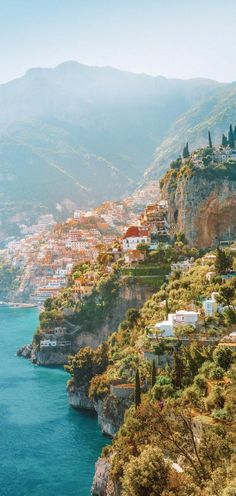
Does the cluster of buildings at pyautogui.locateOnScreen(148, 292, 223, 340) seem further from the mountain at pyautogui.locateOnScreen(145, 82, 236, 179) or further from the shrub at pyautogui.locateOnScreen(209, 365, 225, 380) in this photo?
the mountain at pyautogui.locateOnScreen(145, 82, 236, 179)

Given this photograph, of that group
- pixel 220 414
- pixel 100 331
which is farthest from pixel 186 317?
pixel 100 331

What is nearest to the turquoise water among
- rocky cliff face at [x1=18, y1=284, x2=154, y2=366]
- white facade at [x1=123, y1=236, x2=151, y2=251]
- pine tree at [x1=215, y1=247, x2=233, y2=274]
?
rocky cliff face at [x1=18, y1=284, x2=154, y2=366]

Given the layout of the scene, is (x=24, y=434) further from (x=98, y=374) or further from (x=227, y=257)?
(x=227, y=257)

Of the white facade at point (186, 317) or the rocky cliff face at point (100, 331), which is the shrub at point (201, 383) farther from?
the rocky cliff face at point (100, 331)

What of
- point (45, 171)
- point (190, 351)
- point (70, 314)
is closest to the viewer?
point (190, 351)

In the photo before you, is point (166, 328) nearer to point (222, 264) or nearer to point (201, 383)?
point (222, 264)

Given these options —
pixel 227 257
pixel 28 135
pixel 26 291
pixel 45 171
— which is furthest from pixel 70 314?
pixel 28 135

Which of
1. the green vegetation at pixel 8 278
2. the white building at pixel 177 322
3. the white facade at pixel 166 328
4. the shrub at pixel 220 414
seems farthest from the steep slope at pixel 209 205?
the green vegetation at pixel 8 278
